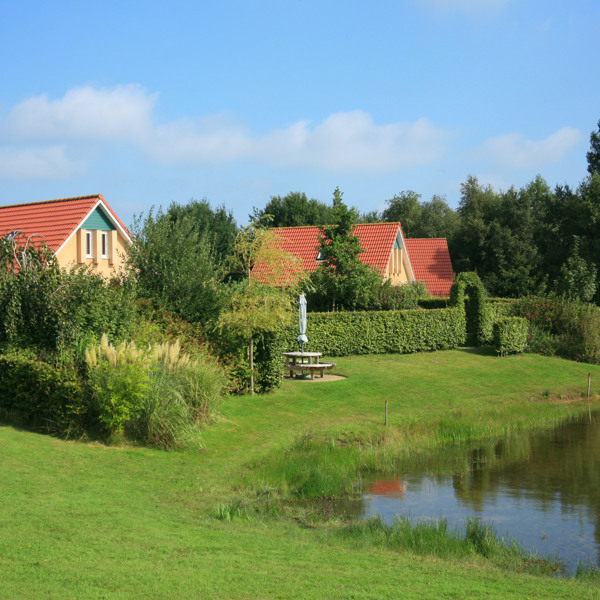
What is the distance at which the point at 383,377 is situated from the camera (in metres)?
25.4

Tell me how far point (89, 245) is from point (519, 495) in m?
24.1

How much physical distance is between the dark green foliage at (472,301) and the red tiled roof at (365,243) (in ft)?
21.1

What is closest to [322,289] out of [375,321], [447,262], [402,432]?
[375,321]

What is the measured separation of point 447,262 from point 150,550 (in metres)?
49.3

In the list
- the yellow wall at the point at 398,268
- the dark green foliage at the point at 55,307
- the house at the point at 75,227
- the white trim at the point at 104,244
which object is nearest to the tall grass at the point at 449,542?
the dark green foliage at the point at 55,307

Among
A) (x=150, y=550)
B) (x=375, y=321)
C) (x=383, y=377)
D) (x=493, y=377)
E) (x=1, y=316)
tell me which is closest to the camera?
(x=150, y=550)

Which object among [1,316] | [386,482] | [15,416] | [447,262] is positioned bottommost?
[386,482]

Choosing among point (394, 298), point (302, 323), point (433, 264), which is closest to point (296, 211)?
point (433, 264)

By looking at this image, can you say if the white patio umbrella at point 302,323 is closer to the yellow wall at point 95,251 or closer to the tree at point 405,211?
the yellow wall at point 95,251

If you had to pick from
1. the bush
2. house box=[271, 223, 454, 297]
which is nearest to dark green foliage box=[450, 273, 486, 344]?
house box=[271, 223, 454, 297]

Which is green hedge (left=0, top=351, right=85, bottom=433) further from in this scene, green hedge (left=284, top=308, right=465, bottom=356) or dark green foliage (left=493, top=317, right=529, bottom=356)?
dark green foliage (left=493, top=317, right=529, bottom=356)

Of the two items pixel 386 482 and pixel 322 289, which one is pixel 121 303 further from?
pixel 322 289

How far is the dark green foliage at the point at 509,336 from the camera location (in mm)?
32844

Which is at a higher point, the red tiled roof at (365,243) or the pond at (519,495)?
the red tiled roof at (365,243)
